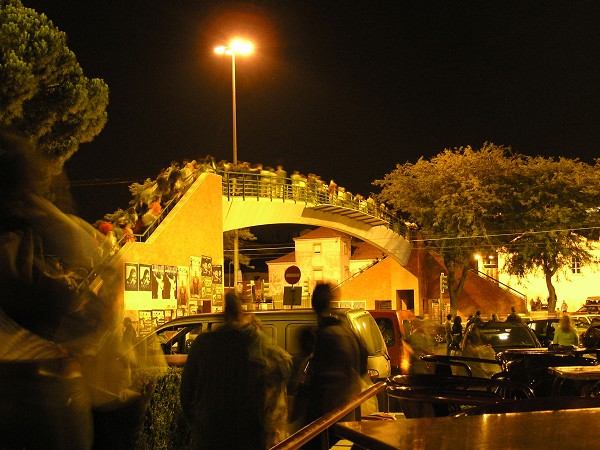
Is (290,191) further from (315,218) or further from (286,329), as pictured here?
(286,329)

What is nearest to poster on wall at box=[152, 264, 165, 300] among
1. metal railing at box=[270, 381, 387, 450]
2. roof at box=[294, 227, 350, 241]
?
metal railing at box=[270, 381, 387, 450]

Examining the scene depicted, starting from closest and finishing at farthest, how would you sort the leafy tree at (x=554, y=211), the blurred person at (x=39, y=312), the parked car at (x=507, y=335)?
the blurred person at (x=39, y=312) → the parked car at (x=507, y=335) → the leafy tree at (x=554, y=211)

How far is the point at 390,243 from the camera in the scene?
4712cm

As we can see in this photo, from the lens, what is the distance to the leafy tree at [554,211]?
4378 cm

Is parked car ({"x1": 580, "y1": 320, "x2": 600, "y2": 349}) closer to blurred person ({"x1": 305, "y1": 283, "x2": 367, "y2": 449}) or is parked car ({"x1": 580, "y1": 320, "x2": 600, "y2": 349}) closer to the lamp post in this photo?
blurred person ({"x1": 305, "y1": 283, "x2": 367, "y2": 449})

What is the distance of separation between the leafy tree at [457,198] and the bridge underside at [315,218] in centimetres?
263

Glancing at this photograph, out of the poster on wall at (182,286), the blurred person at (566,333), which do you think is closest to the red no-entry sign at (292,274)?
the poster on wall at (182,286)

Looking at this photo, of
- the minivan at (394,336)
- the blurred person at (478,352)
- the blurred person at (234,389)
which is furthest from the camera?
the minivan at (394,336)

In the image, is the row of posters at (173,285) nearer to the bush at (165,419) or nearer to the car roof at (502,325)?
the car roof at (502,325)

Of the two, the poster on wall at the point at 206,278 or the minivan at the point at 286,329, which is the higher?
the poster on wall at the point at 206,278

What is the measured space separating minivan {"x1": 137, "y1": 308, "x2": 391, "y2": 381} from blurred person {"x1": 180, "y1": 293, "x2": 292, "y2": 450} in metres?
3.75

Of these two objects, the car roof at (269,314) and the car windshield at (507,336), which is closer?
the car roof at (269,314)

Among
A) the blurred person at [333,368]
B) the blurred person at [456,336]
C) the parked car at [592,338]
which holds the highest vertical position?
the blurred person at [333,368]

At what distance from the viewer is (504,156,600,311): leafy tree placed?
144 feet
